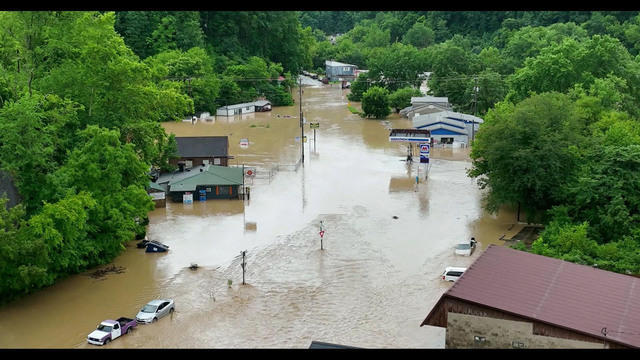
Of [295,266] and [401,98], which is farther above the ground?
[401,98]

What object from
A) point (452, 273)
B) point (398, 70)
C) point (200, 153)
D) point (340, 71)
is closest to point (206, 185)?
point (200, 153)

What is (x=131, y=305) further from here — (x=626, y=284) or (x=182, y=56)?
(x=182, y=56)

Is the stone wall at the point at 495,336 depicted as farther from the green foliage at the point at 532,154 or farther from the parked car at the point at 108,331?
the green foliage at the point at 532,154

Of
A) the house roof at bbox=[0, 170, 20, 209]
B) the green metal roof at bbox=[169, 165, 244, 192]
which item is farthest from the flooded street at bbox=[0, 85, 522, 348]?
the house roof at bbox=[0, 170, 20, 209]

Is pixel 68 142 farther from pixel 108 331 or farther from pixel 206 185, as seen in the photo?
pixel 108 331

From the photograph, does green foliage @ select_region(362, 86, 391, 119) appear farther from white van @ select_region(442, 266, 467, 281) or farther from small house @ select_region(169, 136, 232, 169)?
white van @ select_region(442, 266, 467, 281)
